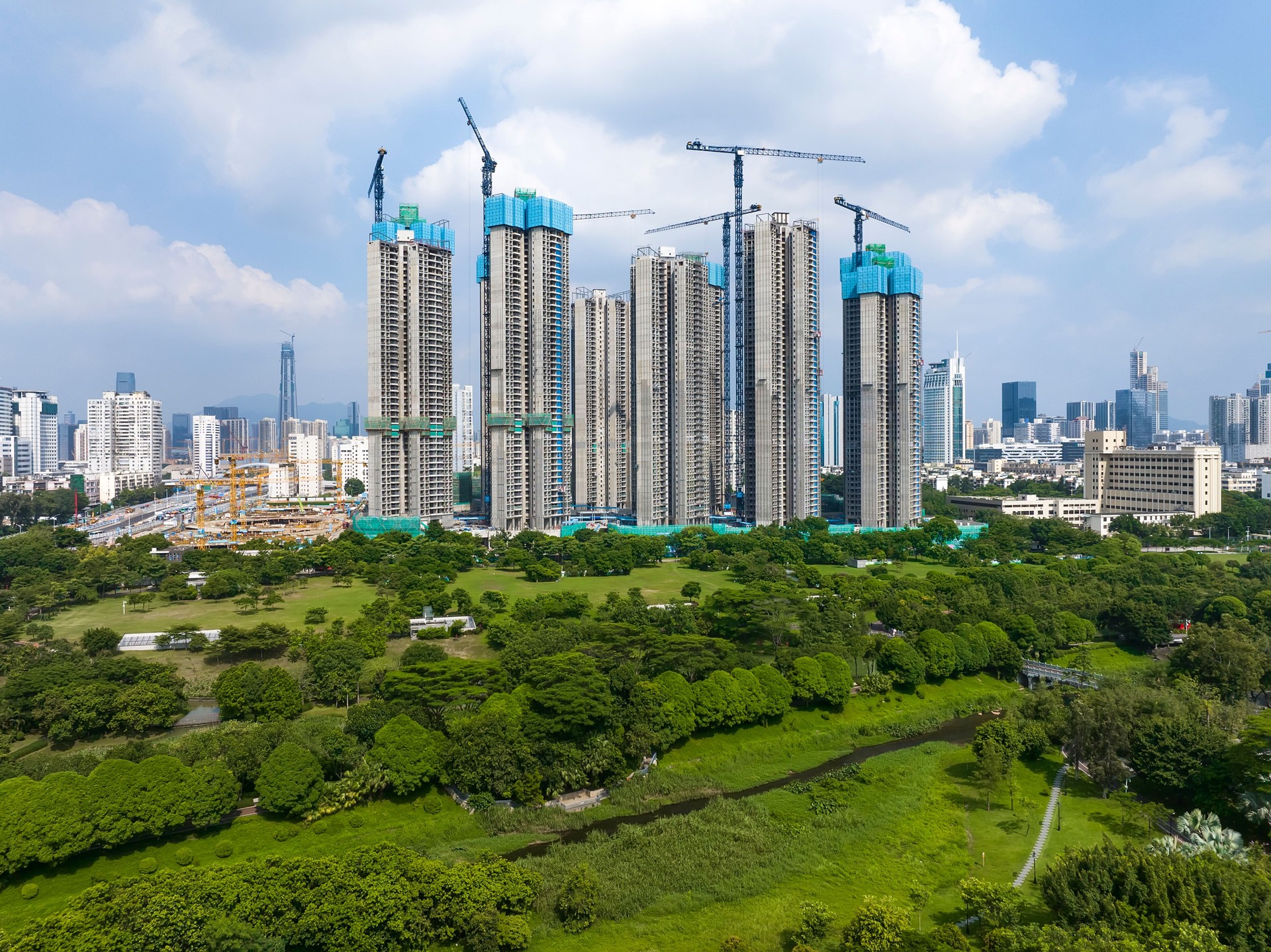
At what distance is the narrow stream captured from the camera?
21906 millimetres

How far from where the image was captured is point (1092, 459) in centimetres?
8569

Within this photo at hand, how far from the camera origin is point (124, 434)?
13525 cm

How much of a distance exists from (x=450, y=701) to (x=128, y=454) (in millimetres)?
137393

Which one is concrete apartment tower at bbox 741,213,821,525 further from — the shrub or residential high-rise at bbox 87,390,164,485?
residential high-rise at bbox 87,390,164,485

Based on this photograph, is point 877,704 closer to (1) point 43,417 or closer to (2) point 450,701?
(2) point 450,701

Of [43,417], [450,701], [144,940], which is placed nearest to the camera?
[144,940]

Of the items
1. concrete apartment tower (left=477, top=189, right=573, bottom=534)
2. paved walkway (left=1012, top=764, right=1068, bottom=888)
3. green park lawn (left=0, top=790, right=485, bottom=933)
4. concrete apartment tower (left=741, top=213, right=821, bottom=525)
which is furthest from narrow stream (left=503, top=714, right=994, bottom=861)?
concrete apartment tower (left=477, top=189, right=573, bottom=534)

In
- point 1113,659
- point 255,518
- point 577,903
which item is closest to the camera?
point 577,903

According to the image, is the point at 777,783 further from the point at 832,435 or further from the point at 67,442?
the point at 67,442

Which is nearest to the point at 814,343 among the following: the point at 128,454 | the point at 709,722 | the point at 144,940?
the point at 709,722

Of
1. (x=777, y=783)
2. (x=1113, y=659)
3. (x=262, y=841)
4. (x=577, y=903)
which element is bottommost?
(x=777, y=783)

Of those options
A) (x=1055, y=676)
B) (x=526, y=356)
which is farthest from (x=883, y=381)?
(x=1055, y=676)

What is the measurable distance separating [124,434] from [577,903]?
14920 cm

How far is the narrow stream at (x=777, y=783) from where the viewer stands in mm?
21906
